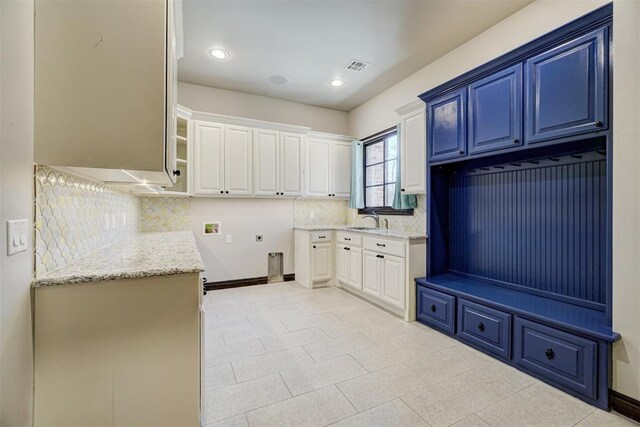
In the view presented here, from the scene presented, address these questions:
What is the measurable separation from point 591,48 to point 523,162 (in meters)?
0.93

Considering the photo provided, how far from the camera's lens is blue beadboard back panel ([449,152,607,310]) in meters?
2.18

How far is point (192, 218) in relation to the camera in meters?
4.24

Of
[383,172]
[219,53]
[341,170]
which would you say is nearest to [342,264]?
[383,172]

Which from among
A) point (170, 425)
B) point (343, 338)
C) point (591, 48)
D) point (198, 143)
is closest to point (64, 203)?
point (170, 425)

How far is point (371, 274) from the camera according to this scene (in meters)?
3.60

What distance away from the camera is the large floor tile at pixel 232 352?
7.57 feet

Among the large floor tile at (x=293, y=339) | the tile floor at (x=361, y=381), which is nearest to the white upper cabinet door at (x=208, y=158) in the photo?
the tile floor at (x=361, y=381)

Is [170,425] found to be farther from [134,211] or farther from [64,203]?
[134,211]

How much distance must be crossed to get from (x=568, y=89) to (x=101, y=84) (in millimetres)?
2856

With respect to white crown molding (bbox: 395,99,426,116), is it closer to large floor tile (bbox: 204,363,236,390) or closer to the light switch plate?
large floor tile (bbox: 204,363,236,390)

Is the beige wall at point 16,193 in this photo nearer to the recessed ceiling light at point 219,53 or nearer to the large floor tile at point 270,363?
the large floor tile at point 270,363

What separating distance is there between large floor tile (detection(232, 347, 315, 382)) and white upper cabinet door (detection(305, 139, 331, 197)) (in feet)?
9.19

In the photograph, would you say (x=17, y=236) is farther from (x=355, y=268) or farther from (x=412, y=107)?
(x=412, y=107)

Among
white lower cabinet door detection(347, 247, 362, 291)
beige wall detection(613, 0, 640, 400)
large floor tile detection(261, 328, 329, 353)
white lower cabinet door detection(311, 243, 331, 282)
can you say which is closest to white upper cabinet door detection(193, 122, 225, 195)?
white lower cabinet door detection(311, 243, 331, 282)
